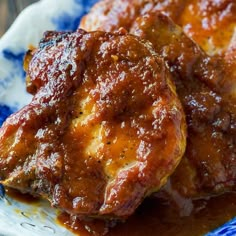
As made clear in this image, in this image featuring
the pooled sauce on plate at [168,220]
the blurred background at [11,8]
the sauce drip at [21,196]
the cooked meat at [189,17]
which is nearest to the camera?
the pooled sauce on plate at [168,220]

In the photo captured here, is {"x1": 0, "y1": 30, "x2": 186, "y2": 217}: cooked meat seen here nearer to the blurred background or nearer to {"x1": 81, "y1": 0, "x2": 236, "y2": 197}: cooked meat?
{"x1": 81, "y1": 0, "x2": 236, "y2": 197}: cooked meat

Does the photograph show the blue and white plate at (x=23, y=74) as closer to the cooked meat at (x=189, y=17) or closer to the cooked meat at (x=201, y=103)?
the cooked meat at (x=201, y=103)

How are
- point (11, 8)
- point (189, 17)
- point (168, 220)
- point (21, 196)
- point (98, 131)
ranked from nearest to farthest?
point (98, 131)
point (168, 220)
point (21, 196)
point (189, 17)
point (11, 8)

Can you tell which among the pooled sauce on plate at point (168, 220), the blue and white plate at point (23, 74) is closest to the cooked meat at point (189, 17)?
the blue and white plate at point (23, 74)

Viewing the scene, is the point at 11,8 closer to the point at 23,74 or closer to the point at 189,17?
the point at 23,74

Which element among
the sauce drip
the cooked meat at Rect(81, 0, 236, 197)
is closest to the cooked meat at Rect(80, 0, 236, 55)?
the cooked meat at Rect(81, 0, 236, 197)

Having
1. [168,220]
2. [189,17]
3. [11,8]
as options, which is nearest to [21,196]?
[168,220]
